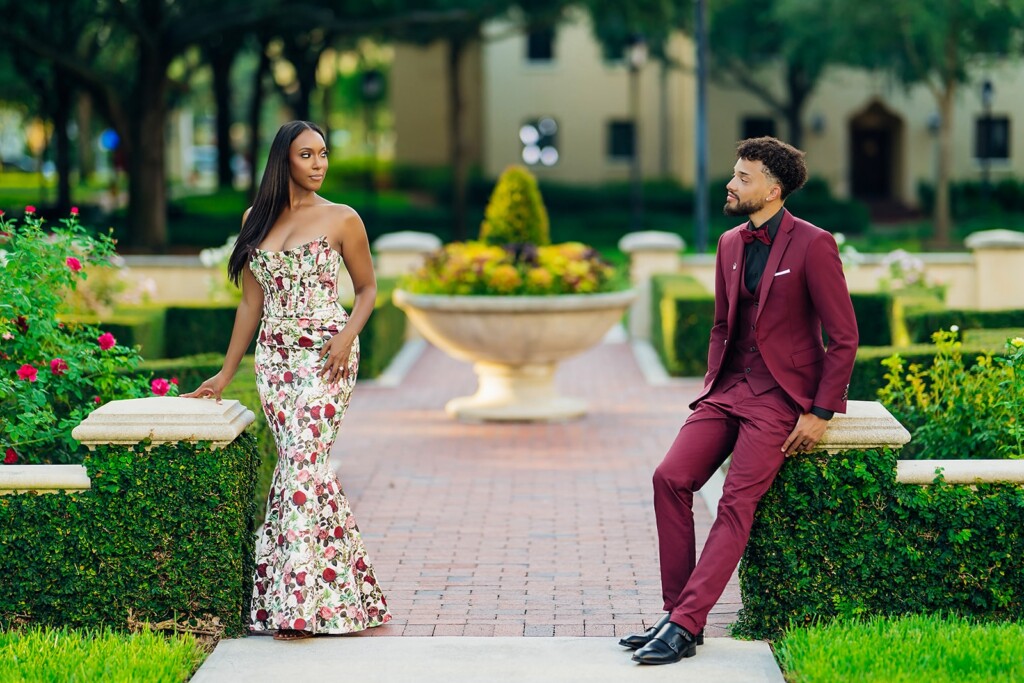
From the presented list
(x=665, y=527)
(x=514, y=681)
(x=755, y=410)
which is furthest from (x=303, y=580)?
(x=755, y=410)

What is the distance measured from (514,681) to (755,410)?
131cm

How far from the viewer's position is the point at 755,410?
5.34 metres

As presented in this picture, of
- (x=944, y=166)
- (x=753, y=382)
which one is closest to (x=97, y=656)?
(x=753, y=382)

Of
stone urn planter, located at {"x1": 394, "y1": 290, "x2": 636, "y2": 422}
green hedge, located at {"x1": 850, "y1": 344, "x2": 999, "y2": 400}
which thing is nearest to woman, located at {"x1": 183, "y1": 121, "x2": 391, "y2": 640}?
green hedge, located at {"x1": 850, "y1": 344, "x2": 999, "y2": 400}

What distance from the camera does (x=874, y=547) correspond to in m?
5.46

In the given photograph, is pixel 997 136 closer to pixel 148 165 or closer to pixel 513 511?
pixel 148 165

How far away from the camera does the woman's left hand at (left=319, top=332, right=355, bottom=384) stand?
558 cm

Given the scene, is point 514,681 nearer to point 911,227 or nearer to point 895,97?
point 911,227

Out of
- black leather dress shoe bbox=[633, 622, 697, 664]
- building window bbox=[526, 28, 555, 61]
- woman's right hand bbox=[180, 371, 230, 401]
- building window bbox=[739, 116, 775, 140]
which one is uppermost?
building window bbox=[526, 28, 555, 61]

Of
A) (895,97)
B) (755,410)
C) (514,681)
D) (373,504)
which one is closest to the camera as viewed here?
(514,681)

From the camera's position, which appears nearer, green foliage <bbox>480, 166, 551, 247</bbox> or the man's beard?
the man's beard

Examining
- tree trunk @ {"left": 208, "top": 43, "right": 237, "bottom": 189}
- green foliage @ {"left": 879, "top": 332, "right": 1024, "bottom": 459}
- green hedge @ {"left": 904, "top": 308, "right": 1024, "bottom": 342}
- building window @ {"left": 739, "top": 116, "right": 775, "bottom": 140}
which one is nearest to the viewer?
green foliage @ {"left": 879, "top": 332, "right": 1024, "bottom": 459}

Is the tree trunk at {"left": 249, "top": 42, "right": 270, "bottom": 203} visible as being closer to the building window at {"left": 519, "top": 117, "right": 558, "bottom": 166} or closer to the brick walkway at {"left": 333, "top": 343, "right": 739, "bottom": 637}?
the building window at {"left": 519, "top": 117, "right": 558, "bottom": 166}

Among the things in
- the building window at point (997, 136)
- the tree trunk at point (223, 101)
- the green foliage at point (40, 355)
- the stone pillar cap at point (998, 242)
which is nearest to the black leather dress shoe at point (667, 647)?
the green foliage at point (40, 355)
